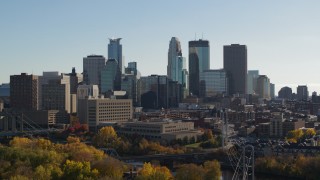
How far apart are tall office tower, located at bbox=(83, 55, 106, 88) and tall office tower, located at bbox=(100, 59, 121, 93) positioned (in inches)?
361

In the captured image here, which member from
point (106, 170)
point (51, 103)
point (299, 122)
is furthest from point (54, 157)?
point (51, 103)

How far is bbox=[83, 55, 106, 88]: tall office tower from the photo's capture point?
435ft

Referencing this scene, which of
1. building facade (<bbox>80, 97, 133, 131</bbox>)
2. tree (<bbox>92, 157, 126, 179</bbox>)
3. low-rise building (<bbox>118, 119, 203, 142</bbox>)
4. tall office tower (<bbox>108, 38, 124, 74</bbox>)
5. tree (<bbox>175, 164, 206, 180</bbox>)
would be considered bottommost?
tree (<bbox>175, 164, 206, 180</bbox>)

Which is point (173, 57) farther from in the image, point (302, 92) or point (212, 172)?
point (212, 172)

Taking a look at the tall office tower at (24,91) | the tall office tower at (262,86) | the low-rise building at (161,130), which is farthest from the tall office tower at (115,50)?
the low-rise building at (161,130)

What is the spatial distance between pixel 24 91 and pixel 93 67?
162ft

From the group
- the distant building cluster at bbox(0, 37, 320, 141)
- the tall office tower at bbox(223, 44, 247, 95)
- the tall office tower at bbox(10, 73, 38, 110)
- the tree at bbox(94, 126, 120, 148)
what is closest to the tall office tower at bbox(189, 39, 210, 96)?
the distant building cluster at bbox(0, 37, 320, 141)

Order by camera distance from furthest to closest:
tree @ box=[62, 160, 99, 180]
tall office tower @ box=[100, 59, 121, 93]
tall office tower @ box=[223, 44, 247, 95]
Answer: tall office tower @ box=[223, 44, 247, 95] → tall office tower @ box=[100, 59, 121, 93] → tree @ box=[62, 160, 99, 180]

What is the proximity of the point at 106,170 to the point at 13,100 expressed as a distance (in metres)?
59.6

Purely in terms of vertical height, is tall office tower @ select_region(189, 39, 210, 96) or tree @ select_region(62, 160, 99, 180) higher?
tall office tower @ select_region(189, 39, 210, 96)

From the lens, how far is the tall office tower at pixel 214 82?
145875 mm

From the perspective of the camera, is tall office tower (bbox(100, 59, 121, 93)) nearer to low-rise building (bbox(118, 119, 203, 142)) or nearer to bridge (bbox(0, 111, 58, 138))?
bridge (bbox(0, 111, 58, 138))

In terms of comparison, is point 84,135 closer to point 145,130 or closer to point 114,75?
point 145,130

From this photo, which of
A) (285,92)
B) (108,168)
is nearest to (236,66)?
(285,92)
